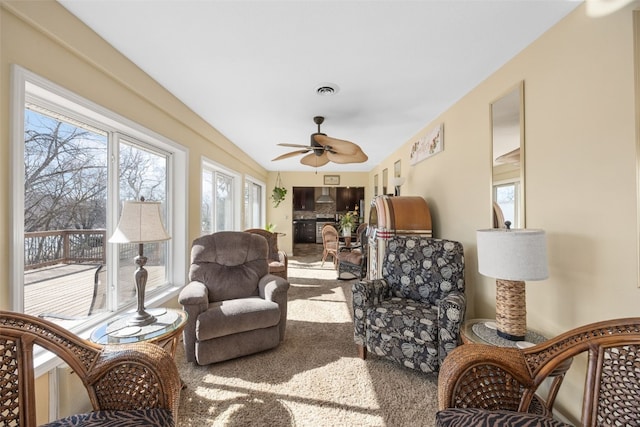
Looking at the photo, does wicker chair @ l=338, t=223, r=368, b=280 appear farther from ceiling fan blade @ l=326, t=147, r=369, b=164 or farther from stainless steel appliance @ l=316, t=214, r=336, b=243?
stainless steel appliance @ l=316, t=214, r=336, b=243

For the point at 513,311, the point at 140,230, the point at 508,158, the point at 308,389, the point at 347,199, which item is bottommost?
the point at 308,389

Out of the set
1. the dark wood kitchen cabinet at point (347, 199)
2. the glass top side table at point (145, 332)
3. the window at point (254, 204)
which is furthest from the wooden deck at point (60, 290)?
the dark wood kitchen cabinet at point (347, 199)

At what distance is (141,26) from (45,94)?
67 centimetres

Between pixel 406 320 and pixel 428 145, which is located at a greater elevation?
pixel 428 145

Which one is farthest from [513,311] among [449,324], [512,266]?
[449,324]

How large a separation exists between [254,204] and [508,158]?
5.73 m

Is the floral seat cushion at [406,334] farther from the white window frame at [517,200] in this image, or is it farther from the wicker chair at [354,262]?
the wicker chair at [354,262]

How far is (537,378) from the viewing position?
113 centimetres

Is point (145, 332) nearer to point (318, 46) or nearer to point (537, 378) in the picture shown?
point (537, 378)

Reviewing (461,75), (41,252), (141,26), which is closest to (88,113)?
(141,26)

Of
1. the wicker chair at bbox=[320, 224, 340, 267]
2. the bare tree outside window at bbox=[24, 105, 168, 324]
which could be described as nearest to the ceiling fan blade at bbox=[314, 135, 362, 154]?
the bare tree outside window at bbox=[24, 105, 168, 324]

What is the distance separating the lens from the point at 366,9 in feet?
4.78

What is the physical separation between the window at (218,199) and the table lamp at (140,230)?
6.20 feet

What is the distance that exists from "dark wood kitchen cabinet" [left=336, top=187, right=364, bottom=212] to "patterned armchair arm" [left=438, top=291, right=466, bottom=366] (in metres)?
7.39
